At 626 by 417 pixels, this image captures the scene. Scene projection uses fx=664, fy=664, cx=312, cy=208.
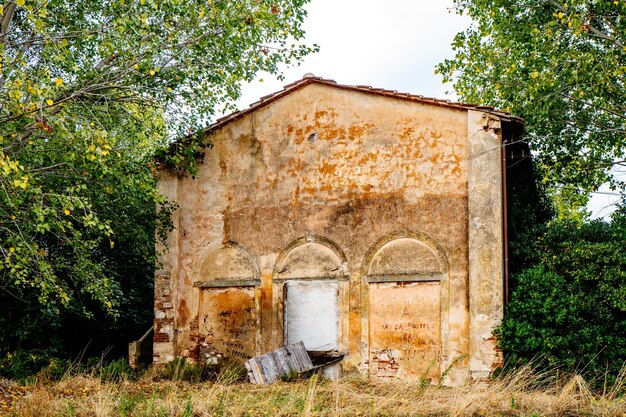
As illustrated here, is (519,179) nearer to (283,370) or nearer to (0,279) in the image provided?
(283,370)

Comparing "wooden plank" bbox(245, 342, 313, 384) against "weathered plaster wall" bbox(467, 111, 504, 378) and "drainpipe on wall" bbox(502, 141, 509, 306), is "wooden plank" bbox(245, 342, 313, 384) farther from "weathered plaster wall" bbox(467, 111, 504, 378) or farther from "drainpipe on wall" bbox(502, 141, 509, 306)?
"drainpipe on wall" bbox(502, 141, 509, 306)

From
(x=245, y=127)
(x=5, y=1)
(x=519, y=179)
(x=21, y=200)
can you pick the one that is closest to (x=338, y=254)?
(x=245, y=127)

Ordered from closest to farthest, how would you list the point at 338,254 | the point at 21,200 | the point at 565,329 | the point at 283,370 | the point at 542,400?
the point at 542,400 < the point at 21,200 < the point at 565,329 < the point at 283,370 < the point at 338,254

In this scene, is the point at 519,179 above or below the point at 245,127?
below

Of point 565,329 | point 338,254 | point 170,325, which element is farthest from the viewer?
point 170,325

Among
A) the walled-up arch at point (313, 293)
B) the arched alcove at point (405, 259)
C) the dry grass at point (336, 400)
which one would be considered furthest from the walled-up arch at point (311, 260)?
the dry grass at point (336, 400)

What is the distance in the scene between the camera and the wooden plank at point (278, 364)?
12516mm

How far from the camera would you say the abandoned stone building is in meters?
12.6

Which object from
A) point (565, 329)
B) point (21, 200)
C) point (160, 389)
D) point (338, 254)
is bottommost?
point (160, 389)

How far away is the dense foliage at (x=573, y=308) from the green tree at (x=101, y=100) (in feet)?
22.6

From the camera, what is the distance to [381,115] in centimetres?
1384

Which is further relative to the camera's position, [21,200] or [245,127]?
[245,127]

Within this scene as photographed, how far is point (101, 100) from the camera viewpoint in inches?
496

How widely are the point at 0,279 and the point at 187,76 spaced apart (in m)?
6.69
